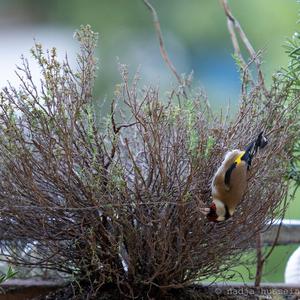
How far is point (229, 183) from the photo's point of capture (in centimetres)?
165

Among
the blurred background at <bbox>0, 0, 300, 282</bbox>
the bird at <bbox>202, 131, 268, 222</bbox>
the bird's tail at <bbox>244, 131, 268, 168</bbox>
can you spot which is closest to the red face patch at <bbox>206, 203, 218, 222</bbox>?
the bird at <bbox>202, 131, 268, 222</bbox>

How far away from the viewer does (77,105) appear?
5.67ft

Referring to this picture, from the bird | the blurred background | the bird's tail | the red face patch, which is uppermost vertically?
the blurred background

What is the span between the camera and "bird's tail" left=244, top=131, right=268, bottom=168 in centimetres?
168

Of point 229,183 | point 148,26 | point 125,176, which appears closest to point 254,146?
point 229,183

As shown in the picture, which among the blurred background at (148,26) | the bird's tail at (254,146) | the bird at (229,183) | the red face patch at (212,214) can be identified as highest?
the blurred background at (148,26)

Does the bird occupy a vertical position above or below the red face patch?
above

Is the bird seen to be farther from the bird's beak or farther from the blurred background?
the blurred background

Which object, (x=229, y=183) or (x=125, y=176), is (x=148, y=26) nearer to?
(x=125, y=176)

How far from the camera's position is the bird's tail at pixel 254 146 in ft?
5.51

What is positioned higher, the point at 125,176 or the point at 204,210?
the point at 125,176

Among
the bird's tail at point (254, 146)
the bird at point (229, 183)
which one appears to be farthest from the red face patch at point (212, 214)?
the bird's tail at point (254, 146)

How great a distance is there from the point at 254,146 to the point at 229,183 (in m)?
0.12

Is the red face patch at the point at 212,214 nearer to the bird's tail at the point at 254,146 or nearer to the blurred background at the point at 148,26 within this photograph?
the bird's tail at the point at 254,146
